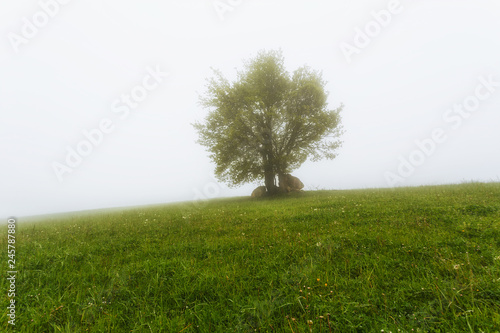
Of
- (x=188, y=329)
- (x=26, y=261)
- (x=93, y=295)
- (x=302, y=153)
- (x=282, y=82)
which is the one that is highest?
(x=282, y=82)

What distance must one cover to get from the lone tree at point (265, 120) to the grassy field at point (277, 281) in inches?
666

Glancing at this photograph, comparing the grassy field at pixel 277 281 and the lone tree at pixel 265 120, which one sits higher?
the lone tree at pixel 265 120

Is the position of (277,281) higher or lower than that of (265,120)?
lower

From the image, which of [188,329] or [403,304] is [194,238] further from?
[403,304]

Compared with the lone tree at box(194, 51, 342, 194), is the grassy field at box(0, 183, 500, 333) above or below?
below

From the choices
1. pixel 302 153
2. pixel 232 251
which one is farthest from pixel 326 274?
pixel 302 153

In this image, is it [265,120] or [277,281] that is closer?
[277,281]

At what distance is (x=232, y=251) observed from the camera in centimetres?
539

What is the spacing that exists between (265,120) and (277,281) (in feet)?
69.1

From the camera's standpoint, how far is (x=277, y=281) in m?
3.90

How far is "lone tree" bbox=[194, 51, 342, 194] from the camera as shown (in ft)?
73.5

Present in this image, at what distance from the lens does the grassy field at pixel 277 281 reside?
2.89 m

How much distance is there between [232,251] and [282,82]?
22071mm

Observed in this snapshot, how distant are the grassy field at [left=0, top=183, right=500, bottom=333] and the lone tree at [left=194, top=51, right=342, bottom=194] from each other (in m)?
16.9
